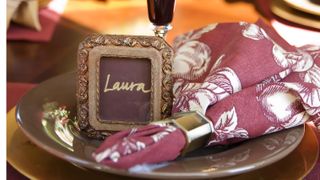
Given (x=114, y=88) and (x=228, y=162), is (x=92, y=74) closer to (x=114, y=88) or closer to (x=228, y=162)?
(x=114, y=88)

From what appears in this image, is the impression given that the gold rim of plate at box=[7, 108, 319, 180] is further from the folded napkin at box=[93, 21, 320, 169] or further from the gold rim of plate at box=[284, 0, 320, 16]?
the gold rim of plate at box=[284, 0, 320, 16]

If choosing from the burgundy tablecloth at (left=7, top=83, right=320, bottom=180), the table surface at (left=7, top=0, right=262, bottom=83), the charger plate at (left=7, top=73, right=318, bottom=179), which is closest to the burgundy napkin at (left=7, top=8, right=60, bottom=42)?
the table surface at (left=7, top=0, right=262, bottom=83)

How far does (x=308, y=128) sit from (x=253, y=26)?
136 millimetres

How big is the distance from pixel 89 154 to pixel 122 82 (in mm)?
99

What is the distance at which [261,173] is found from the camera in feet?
1.92

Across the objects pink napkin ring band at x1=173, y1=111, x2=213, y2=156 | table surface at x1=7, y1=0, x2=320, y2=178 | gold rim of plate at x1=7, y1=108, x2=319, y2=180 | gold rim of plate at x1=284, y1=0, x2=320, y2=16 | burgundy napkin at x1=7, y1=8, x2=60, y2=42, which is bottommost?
burgundy napkin at x1=7, y1=8, x2=60, y2=42

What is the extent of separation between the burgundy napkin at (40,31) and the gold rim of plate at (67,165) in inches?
16.2

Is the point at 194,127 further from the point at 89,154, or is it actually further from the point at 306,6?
the point at 306,6

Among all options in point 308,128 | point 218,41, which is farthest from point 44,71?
point 308,128

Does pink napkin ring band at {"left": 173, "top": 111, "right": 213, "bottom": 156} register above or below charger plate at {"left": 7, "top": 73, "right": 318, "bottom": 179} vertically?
above

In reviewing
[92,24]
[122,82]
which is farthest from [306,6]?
[122,82]

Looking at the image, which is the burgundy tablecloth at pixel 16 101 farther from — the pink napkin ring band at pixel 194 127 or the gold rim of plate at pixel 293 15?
the gold rim of plate at pixel 293 15

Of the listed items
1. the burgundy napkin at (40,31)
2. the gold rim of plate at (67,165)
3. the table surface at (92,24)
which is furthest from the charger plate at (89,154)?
the burgundy napkin at (40,31)

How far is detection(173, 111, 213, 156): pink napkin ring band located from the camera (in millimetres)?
520
